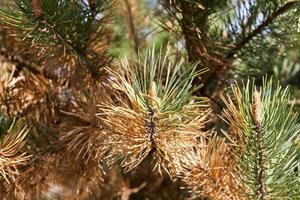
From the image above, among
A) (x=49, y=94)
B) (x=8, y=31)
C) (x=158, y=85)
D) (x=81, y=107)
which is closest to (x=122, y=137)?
(x=158, y=85)

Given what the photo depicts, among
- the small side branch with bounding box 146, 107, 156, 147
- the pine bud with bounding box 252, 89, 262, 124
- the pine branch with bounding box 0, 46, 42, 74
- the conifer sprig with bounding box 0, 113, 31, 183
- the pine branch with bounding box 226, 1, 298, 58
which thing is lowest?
the conifer sprig with bounding box 0, 113, 31, 183

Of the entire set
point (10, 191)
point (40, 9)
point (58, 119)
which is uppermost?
point (40, 9)

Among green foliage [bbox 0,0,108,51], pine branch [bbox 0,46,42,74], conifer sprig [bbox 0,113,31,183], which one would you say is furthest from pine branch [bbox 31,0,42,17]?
pine branch [bbox 0,46,42,74]

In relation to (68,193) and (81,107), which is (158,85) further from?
(68,193)

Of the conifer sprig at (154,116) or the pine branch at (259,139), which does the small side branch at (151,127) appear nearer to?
the conifer sprig at (154,116)

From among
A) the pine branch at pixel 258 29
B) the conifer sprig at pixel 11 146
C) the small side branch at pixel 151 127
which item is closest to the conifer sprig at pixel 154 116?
the small side branch at pixel 151 127

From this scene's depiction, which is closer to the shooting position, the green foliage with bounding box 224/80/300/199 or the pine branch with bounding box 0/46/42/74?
the green foliage with bounding box 224/80/300/199

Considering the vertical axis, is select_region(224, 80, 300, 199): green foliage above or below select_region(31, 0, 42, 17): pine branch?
below

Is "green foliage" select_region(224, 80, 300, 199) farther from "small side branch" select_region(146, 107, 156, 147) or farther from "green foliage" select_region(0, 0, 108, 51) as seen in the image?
"green foliage" select_region(0, 0, 108, 51)
